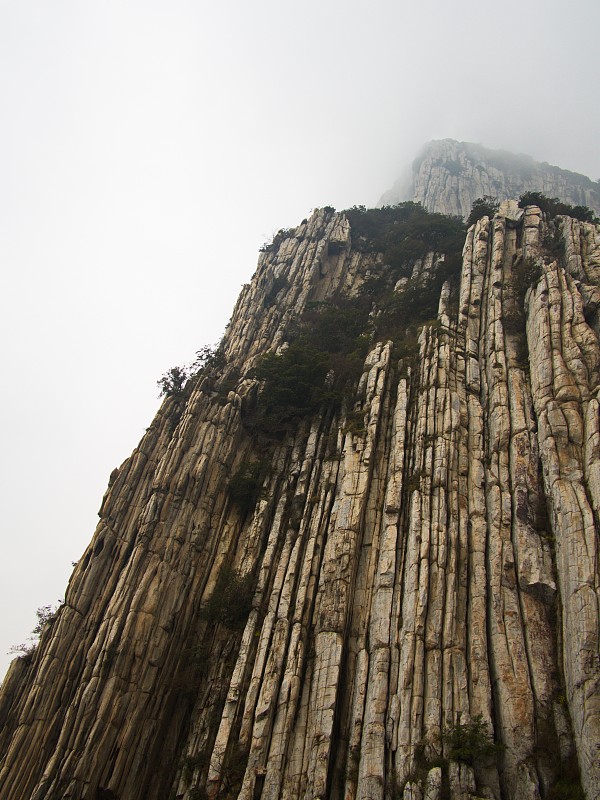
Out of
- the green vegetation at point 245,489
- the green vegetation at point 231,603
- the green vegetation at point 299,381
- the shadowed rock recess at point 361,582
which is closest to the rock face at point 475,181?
the shadowed rock recess at point 361,582

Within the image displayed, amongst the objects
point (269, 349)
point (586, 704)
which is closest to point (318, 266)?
point (269, 349)

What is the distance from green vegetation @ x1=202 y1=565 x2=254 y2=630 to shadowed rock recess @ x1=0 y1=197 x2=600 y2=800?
0.12m

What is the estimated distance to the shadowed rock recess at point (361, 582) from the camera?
1912cm

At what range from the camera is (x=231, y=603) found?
89.7ft

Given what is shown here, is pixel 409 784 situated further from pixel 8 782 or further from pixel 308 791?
pixel 8 782

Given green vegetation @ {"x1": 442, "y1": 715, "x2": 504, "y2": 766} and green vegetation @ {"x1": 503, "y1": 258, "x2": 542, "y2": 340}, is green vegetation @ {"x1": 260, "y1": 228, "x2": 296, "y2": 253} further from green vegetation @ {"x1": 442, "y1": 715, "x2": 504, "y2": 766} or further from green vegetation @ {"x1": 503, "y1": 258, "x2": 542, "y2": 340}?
green vegetation @ {"x1": 442, "y1": 715, "x2": 504, "y2": 766}

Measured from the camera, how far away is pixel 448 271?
4219 cm

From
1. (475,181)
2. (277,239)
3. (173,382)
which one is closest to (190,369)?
(173,382)

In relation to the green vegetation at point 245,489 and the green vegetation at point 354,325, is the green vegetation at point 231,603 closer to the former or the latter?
the green vegetation at point 245,489

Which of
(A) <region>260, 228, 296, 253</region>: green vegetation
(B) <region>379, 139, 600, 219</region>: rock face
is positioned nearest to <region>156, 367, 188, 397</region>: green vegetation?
(A) <region>260, 228, 296, 253</region>: green vegetation

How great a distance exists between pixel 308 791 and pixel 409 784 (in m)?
4.01

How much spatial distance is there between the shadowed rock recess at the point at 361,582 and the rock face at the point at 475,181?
56.3 meters

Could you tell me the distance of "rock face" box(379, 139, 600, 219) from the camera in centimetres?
8931

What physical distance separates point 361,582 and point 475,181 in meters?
87.2
